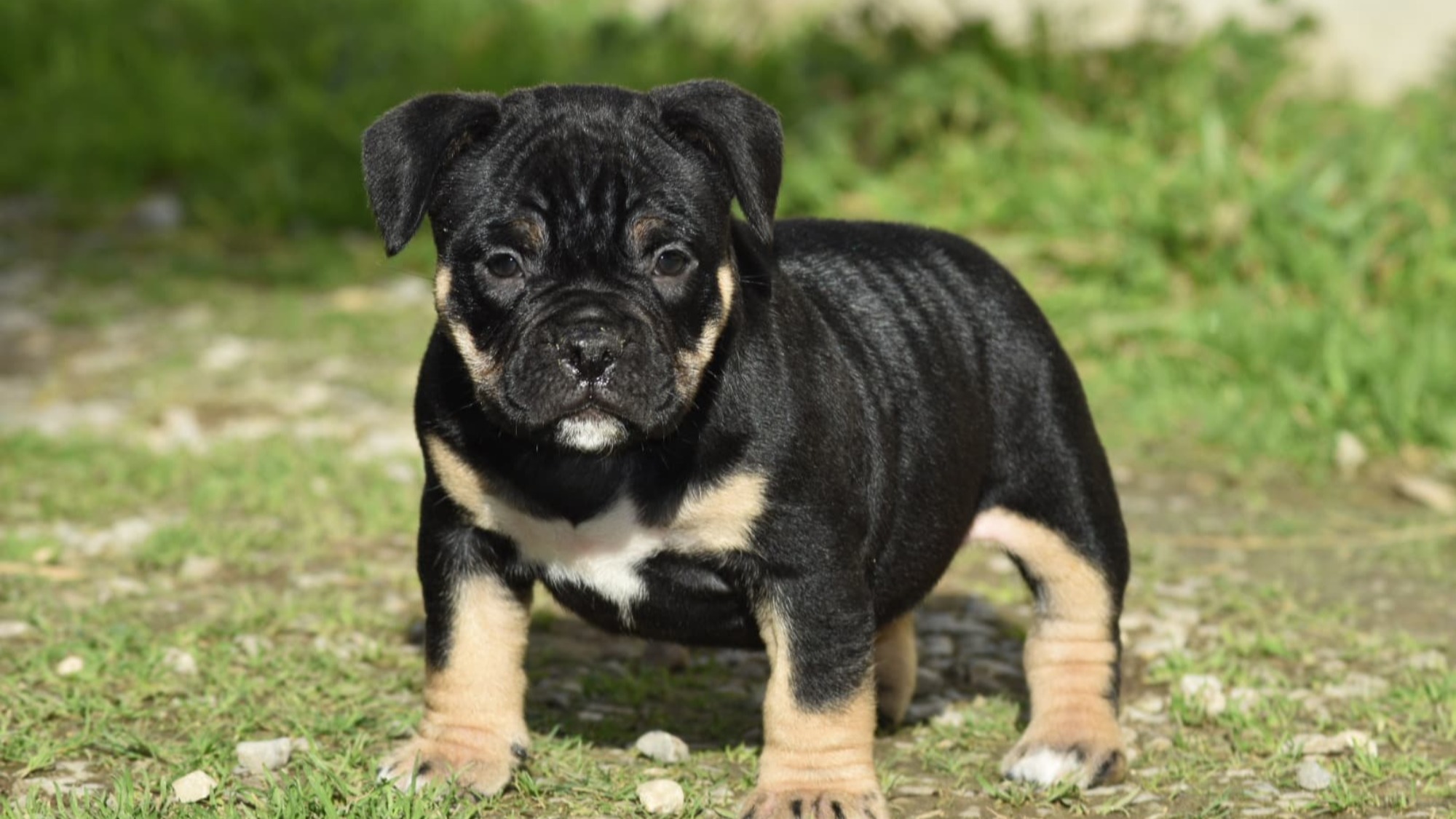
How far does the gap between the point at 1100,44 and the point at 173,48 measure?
18.8 feet

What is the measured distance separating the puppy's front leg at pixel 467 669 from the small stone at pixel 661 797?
318mm

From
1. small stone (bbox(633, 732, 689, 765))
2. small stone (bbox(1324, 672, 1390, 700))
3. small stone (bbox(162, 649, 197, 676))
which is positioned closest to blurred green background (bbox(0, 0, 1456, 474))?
small stone (bbox(1324, 672, 1390, 700))

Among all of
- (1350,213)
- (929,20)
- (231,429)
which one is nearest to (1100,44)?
(929,20)

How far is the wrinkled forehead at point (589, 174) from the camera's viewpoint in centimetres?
385

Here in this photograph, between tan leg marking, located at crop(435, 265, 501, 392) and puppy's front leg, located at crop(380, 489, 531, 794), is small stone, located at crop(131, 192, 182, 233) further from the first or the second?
tan leg marking, located at crop(435, 265, 501, 392)

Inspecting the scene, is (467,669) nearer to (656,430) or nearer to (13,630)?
(656,430)

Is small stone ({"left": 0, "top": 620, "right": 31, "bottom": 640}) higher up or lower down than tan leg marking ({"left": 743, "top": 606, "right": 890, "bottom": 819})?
lower down

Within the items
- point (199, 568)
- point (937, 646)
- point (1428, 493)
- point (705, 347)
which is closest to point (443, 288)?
point (705, 347)

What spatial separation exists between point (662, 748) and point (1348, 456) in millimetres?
3730

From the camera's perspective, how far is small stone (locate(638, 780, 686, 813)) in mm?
4125

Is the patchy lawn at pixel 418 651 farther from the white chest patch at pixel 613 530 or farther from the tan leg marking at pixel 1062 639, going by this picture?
the white chest patch at pixel 613 530

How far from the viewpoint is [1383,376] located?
24.5 feet

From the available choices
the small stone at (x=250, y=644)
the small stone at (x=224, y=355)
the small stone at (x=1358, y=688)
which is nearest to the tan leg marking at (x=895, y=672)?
the small stone at (x=1358, y=688)

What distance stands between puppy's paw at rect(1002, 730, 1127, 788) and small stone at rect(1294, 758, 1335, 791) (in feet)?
1.29
